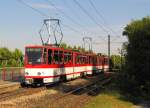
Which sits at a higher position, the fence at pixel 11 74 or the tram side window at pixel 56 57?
the tram side window at pixel 56 57

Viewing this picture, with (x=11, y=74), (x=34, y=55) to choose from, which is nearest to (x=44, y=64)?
(x=34, y=55)

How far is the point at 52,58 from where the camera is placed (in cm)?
2975

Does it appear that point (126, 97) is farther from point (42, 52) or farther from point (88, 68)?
point (88, 68)

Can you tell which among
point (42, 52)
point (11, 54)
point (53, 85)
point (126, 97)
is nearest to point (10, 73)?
point (53, 85)

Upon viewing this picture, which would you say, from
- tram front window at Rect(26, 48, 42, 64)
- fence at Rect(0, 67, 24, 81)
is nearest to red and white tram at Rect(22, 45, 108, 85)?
tram front window at Rect(26, 48, 42, 64)

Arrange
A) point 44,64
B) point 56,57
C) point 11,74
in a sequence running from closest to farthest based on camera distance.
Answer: point 44,64 < point 56,57 < point 11,74

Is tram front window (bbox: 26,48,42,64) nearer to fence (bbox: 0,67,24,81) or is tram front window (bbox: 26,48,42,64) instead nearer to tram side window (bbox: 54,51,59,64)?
tram side window (bbox: 54,51,59,64)

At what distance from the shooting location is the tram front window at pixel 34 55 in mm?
28719

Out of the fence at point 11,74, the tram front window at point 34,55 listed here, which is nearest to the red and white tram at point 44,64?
the tram front window at point 34,55

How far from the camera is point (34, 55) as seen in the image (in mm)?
28953

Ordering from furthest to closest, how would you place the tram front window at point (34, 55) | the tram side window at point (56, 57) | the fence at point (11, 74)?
the fence at point (11, 74)
the tram side window at point (56, 57)
the tram front window at point (34, 55)

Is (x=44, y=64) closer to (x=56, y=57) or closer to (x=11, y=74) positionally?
(x=56, y=57)

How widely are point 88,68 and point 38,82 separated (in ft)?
61.3

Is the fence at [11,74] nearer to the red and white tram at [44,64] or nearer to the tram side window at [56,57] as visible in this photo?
the red and white tram at [44,64]
